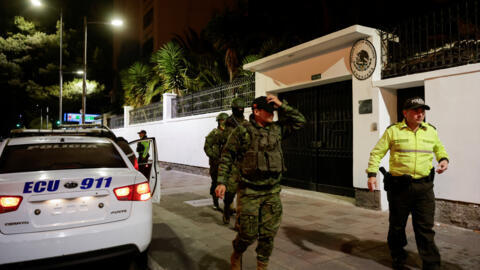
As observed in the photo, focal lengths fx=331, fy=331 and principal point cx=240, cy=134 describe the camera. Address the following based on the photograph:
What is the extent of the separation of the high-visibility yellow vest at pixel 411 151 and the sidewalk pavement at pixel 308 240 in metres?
1.08

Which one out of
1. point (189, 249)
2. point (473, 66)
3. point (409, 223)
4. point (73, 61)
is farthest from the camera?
point (73, 61)

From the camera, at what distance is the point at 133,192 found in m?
3.39

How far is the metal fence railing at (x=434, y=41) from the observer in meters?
5.08

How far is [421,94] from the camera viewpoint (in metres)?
5.95

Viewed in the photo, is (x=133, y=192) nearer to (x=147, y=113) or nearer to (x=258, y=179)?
(x=258, y=179)

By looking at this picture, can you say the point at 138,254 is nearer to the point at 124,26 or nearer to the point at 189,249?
the point at 189,249

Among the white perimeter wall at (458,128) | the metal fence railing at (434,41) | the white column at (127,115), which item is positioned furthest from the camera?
the white column at (127,115)

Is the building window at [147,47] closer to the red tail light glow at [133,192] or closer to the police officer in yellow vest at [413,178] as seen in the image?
the red tail light glow at [133,192]

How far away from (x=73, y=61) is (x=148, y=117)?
51.2 feet

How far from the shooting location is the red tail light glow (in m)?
3.31

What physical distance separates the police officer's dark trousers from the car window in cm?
301

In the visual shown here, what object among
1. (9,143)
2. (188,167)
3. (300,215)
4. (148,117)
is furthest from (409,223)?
(148,117)

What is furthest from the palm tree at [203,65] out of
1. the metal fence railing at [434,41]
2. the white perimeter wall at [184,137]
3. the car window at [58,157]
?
the car window at [58,157]

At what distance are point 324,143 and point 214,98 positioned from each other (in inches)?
204
